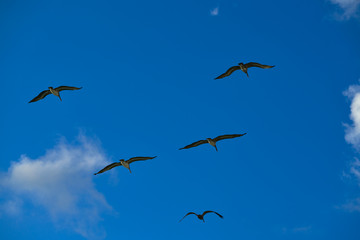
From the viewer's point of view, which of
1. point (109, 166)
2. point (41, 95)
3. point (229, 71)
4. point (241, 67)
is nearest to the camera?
point (229, 71)

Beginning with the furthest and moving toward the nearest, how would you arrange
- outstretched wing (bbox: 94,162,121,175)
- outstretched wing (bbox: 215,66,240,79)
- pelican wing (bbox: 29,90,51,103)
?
pelican wing (bbox: 29,90,51,103)
outstretched wing (bbox: 94,162,121,175)
outstretched wing (bbox: 215,66,240,79)

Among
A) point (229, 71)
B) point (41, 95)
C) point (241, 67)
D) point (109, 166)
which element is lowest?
point (109, 166)

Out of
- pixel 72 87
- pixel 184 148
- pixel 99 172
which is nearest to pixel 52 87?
pixel 72 87

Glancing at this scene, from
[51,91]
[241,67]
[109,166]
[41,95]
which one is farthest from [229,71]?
[41,95]

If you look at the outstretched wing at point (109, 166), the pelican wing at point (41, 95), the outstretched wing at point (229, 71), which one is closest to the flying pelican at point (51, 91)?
the pelican wing at point (41, 95)

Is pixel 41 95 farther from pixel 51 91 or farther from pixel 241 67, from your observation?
pixel 241 67

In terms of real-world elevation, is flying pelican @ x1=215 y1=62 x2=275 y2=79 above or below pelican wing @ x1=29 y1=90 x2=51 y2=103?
above

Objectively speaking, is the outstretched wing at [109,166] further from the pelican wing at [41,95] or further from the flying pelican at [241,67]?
the flying pelican at [241,67]

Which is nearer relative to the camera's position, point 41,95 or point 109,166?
point 109,166

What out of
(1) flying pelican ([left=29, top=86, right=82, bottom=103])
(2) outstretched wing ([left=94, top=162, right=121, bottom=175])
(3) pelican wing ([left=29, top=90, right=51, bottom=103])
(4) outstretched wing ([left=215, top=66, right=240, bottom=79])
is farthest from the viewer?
(3) pelican wing ([left=29, top=90, right=51, bottom=103])

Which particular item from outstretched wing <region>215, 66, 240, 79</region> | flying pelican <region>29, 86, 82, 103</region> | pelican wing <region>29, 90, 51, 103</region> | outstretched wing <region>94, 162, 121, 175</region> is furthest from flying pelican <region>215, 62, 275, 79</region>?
pelican wing <region>29, 90, 51, 103</region>

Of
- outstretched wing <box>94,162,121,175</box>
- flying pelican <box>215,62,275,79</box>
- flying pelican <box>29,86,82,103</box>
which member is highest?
flying pelican <box>215,62,275,79</box>

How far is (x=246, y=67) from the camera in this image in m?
52.1

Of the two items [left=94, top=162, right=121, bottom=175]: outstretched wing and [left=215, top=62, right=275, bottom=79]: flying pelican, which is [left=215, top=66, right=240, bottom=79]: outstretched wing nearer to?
[left=215, top=62, right=275, bottom=79]: flying pelican
